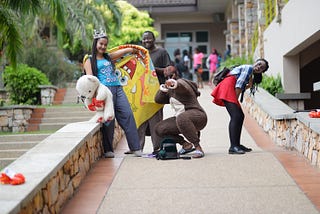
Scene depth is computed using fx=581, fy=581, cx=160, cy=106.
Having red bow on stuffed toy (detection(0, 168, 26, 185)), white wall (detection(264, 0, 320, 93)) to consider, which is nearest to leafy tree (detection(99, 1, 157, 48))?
white wall (detection(264, 0, 320, 93))

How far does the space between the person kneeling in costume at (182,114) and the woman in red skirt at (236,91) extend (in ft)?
1.37

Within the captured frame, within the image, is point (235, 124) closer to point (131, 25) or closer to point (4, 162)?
point (4, 162)

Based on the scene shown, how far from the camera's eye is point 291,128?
850cm

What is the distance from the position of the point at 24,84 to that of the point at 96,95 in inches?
413

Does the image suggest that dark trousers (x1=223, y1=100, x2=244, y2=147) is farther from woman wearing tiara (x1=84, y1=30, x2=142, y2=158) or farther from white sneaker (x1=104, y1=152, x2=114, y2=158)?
white sneaker (x1=104, y1=152, x2=114, y2=158)

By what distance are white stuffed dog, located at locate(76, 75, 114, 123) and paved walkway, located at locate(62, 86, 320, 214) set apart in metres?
0.67

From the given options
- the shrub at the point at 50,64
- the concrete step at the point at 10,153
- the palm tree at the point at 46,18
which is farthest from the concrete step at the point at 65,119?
the shrub at the point at 50,64

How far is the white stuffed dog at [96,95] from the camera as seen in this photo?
7.74 meters


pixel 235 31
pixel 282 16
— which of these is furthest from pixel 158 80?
pixel 235 31

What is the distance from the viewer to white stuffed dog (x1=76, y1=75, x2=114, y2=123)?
25.4 ft

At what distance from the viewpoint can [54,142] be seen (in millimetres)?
6613

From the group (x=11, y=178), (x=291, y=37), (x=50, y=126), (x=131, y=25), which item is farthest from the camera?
(x=131, y=25)

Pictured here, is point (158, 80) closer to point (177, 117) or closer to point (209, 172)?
point (177, 117)

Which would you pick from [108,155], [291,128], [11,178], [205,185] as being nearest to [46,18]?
[108,155]
